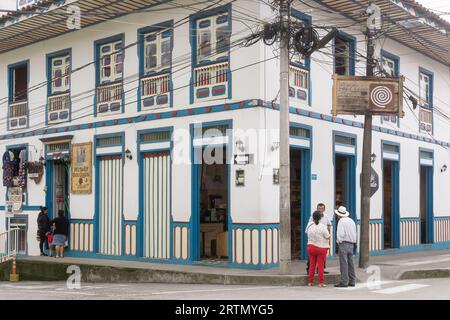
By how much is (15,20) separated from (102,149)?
4799 millimetres

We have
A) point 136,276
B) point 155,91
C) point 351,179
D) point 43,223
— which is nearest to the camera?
point 136,276

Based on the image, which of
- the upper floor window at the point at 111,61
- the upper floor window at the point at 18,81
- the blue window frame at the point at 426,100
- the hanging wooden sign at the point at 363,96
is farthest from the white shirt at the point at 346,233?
the upper floor window at the point at 18,81

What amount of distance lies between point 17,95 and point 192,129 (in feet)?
28.9

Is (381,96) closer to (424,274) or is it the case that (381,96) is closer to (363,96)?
(363,96)

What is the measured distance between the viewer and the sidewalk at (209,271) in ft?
48.2

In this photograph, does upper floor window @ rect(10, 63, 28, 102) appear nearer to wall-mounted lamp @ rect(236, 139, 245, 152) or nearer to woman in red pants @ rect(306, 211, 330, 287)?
wall-mounted lamp @ rect(236, 139, 245, 152)

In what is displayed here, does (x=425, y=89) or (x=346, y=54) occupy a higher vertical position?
(x=346, y=54)

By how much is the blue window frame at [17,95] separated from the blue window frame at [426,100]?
1344cm

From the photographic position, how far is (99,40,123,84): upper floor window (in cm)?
1938

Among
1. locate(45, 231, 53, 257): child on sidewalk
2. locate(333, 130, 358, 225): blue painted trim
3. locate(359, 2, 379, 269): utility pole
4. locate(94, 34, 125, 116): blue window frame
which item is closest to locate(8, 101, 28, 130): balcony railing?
locate(94, 34, 125, 116): blue window frame

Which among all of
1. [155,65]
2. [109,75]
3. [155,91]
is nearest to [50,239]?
[109,75]

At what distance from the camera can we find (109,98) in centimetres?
1956

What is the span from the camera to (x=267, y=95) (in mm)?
16172

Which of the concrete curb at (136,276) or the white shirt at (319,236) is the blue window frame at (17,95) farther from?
the white shirt at (319,236)
